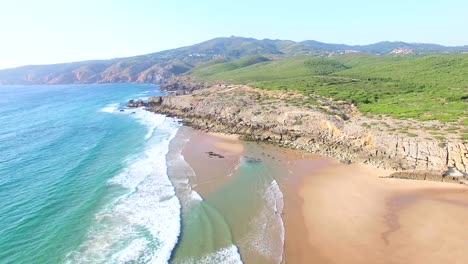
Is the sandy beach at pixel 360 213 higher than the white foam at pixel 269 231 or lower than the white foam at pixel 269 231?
lower

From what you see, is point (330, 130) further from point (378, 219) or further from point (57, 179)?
point (57, 179)

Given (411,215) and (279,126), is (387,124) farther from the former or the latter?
(411,215)

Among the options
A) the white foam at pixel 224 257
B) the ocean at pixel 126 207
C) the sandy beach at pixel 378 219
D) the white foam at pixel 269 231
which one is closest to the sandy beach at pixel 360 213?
the sandy beach at pixel 378 219

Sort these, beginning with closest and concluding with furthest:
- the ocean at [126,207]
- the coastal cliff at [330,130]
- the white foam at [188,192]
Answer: the white foam at [188,192], the ocean at [126,207], the coastal cliff at [330,130]

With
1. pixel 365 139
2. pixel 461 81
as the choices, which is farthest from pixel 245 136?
pixel 461 81

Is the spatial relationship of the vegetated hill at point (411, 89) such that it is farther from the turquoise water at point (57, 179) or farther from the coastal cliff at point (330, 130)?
the turquoise water at point (57, 179)

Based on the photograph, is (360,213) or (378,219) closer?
(378,219)

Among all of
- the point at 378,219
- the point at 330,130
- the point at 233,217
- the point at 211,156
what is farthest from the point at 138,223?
the point at 330,130
